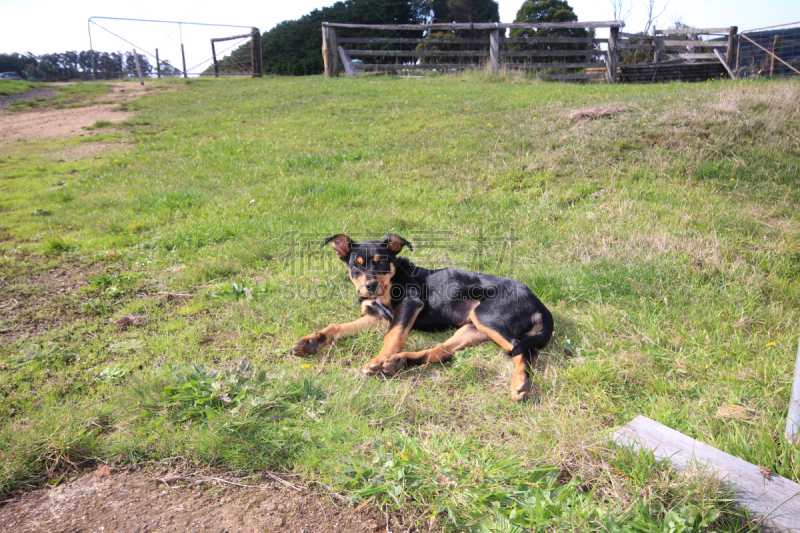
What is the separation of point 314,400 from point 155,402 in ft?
3.47

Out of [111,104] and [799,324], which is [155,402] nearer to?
[799,324]

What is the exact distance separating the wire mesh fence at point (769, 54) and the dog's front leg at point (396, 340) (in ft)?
62.8

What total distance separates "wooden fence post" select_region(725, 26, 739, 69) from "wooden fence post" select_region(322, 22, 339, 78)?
15.9 meters

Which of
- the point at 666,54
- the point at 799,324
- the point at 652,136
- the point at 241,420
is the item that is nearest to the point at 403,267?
the point at 241,420

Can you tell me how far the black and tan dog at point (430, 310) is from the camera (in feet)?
11.5

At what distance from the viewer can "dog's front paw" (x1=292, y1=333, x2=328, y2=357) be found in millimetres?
3652

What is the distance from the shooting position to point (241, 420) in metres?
2.75

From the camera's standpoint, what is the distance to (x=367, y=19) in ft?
93.1

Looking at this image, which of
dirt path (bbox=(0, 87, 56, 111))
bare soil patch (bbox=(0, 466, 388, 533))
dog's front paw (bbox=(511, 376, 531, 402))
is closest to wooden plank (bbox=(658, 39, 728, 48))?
dog's front paw (bbox=(511, 376, 531, 402))

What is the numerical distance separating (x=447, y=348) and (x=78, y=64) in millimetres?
30259

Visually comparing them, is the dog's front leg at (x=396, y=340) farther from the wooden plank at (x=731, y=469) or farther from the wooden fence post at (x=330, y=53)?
the wooden fence post at (x=330, y=53)

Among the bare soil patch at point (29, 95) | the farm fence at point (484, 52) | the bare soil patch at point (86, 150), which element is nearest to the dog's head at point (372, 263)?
the bare soil patch at point (86, 150)

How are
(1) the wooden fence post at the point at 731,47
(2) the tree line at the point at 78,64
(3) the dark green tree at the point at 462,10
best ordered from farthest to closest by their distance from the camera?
(3) the dark green tree at the point at 462,10, (2) the tree line at the point at 78,64, (1) the wooden fence post at the point at 731,47

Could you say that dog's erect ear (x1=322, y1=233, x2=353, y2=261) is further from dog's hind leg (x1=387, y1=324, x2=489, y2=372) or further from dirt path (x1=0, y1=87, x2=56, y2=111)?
dirt path (x1=0, y1=87, x2=56, y2=111)
